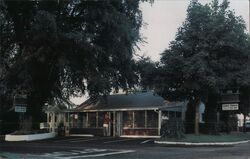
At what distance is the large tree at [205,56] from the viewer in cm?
3384

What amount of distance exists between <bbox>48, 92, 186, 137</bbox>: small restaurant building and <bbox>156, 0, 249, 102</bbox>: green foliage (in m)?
4.93

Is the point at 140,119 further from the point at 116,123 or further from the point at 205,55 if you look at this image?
the point at 205,55

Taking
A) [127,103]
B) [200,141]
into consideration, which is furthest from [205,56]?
[127,103]

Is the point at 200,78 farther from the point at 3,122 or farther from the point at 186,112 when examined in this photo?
the point at 3,122

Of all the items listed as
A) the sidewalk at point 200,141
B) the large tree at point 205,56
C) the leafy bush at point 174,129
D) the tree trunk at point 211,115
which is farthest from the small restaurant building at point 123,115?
the sidewalk at point 200,141

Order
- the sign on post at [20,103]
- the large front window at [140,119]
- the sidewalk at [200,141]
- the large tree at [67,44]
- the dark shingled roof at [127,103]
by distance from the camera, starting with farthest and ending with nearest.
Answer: the dark shingled roof at [127,103] < the large front window at [140,119] < the large tree at [67,44] < the sign on post at [20,103] < the sidewalk at [200,141]

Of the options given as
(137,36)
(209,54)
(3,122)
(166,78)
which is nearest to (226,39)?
(209,54)

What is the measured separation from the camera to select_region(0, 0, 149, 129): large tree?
3497 centimetres

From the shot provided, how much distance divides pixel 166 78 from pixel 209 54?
11.3ft

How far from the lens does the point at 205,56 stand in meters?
34.1

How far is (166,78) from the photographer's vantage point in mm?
35719

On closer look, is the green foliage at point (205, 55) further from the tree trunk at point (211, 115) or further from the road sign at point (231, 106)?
the tree trunk at point (211, 115)

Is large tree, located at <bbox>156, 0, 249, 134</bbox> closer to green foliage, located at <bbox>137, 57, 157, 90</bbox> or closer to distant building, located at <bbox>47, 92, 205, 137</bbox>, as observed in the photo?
green foliage, located at <bbox>137, 57, 157, 90</bbox>

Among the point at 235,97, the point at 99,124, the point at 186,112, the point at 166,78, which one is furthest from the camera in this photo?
the point at 99,124
